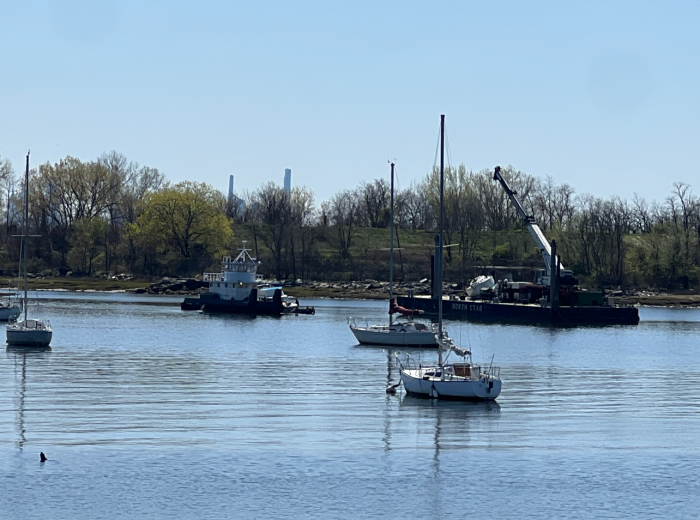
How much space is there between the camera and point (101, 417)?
4044cm

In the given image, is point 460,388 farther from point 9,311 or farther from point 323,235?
point 323,235

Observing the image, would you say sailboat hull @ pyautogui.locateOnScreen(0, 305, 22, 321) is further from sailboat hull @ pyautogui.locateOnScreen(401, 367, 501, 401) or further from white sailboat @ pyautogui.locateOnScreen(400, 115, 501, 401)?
sailboat hull @ pyautogui.locateOnScreen(401, 367, 501, 401)

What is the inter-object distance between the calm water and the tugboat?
42.9 metres

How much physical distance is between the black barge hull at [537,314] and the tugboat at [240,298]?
628 inches

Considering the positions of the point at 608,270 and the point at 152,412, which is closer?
the point at 152,412

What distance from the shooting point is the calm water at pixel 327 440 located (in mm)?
29859

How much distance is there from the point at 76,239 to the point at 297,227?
3611cm

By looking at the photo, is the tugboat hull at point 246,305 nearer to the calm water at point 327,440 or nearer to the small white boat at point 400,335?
the small white boat at point 400,335

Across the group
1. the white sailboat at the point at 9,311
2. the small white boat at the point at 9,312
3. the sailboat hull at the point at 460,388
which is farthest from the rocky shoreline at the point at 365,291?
the sailboat hull at the point at 460,388

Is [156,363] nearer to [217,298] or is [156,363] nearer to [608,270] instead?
[217,298]

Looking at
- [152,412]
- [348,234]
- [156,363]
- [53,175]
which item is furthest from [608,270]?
[152,412]

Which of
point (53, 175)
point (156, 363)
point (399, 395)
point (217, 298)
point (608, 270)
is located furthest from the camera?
point (53, 175)

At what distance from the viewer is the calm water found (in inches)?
1176

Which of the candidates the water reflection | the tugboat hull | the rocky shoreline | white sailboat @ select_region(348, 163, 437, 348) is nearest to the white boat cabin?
the tugboat hull
